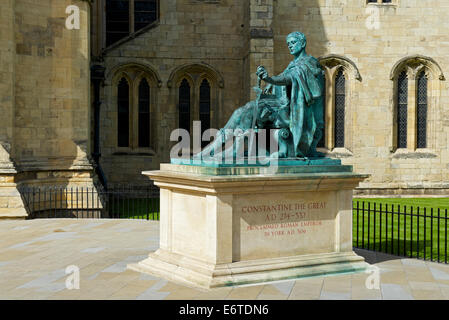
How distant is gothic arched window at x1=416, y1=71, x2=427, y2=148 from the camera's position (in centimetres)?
2322

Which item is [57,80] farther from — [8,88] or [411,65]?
[411,65]

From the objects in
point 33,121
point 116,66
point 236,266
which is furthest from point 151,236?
point 116,66

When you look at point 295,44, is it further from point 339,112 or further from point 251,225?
point 339,112

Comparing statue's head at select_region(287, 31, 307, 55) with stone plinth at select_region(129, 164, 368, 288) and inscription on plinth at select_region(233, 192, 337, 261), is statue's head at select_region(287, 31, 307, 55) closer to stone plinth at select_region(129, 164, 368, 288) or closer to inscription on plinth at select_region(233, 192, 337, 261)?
stone plinth at select_region(129, 164, 368, 288)

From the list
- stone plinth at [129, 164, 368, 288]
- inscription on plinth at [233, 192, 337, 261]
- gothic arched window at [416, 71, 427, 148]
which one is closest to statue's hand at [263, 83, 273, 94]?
stone plinth at [129, 164, 368, 288]

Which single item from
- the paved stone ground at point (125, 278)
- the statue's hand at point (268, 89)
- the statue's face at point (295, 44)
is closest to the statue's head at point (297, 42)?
the statue's face at point (295, 44)

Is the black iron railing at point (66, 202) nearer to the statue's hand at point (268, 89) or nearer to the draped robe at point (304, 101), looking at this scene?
the statue's hand at point (268, 89)

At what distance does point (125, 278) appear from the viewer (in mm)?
8039

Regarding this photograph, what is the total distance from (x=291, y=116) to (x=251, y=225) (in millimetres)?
1797

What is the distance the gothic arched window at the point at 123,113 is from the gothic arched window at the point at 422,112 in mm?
12005

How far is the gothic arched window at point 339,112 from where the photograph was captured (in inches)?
911

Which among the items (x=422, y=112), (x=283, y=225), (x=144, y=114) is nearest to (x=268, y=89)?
(x=283, y=225)

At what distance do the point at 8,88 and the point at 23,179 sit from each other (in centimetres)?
246

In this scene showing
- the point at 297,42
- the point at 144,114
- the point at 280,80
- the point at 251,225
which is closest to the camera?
the point at 251,225
